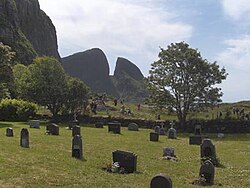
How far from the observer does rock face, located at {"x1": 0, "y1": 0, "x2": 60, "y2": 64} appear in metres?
142

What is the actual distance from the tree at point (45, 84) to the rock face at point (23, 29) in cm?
8054

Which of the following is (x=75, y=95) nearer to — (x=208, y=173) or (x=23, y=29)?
(x=208, y=173)

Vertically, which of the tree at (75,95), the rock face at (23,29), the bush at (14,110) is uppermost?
the rock face at (23,29)

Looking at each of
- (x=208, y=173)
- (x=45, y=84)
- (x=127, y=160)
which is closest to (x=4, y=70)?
(x=45, y=84)

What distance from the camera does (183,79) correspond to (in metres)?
54.4

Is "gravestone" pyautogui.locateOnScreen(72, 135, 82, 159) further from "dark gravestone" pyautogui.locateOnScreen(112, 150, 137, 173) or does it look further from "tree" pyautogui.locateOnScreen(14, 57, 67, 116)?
"tree" pyautogui.locateOnScreen(14, 57, 67, 116)

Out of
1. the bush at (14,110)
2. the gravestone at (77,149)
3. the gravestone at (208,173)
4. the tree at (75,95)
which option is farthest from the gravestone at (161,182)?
the tree at (75,95)

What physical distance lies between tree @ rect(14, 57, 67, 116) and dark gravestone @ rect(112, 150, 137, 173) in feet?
125

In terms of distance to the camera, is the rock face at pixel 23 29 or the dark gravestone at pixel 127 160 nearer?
the dark gravestone at pixel 127 160

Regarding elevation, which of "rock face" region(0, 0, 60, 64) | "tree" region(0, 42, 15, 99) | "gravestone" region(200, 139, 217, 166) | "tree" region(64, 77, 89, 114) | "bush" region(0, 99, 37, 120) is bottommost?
"gravestone" region(200, 139, 217, 166)

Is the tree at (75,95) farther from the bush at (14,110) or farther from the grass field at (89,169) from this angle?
the grass field at (89,169)

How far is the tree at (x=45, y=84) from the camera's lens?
183ft

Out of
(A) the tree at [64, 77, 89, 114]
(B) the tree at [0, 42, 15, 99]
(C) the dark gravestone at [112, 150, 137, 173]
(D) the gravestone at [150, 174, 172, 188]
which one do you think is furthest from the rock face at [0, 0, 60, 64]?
(D) the gravestone at [150, 174, 172, 188]

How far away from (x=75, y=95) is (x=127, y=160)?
40715mm
